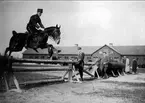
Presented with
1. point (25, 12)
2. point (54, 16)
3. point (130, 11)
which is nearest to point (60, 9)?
point (54, 16)

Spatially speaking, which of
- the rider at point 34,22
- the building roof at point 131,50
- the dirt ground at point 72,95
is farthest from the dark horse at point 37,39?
the building roof at point 131,50

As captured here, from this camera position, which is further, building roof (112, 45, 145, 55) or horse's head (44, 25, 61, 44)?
building roof (112, 45, 145, 55)

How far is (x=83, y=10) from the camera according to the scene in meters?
8.58

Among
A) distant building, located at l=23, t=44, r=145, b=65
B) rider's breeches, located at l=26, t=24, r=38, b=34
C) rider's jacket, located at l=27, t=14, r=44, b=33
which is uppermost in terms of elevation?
rider's jacket, located at l=27, t=14, r=44, b=33

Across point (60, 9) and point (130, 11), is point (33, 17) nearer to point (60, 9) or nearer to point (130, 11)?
point (60, 9)

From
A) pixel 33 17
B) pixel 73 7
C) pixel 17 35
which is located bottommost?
pixel 17 35

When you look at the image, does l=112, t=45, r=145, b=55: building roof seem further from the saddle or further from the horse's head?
the saddle

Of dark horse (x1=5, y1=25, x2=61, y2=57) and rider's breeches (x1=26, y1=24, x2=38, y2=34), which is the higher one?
rider's breeches (x1=26, y1=24, x2=38, y2=34)

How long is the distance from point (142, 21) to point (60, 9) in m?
3.85

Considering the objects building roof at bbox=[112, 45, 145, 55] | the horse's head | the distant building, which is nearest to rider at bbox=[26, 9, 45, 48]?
the horse's head

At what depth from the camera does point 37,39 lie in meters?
8.47

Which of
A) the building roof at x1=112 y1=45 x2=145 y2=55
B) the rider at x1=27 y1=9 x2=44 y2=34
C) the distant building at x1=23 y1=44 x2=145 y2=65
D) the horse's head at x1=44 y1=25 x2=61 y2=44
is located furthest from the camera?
the building roof at x1=112 y1=45 x2=145 y2=55

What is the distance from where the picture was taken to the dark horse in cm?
848

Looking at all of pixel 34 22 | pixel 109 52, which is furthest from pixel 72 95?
pixel 109 52
